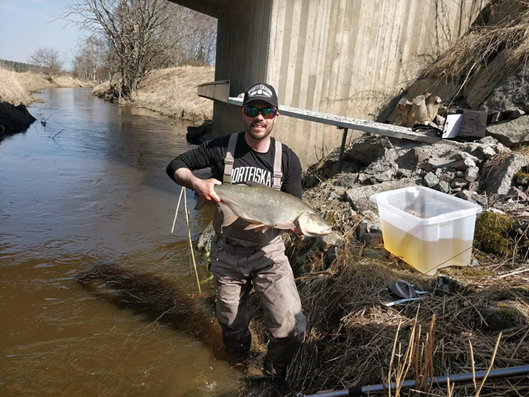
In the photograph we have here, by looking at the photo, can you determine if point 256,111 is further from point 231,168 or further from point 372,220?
point 372,220

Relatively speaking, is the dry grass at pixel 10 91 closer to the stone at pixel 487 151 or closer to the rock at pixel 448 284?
the stone at pixel 487 151

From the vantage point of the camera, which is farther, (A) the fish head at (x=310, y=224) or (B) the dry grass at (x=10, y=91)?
(B) the dry grass at (x=10, y=91)

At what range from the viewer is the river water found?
3.77m

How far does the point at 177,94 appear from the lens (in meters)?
32.4

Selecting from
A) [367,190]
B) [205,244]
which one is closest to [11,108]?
[205,244]

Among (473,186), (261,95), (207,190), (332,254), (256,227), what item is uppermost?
(261,95)

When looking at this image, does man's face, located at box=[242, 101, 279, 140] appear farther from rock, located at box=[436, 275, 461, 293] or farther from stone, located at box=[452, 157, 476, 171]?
stone, located at box=[452, 157, 476, 171]

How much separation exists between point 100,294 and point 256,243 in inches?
110

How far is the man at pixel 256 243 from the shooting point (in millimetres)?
3438

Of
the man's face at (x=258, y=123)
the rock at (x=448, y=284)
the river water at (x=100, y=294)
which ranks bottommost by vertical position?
the river water at (x=100, y=294)

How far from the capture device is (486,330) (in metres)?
3.23

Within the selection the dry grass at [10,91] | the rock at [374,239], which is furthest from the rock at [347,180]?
the dry grass at [10,91]

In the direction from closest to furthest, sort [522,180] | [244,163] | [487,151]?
[244,163] → [522,180] → [487,151]

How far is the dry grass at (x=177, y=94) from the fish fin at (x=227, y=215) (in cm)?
2320
